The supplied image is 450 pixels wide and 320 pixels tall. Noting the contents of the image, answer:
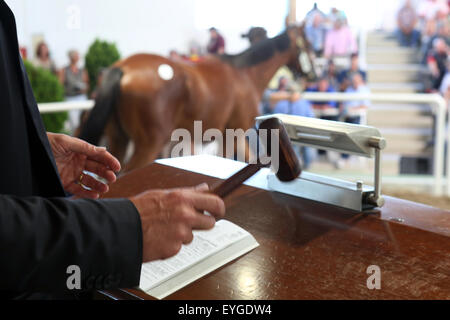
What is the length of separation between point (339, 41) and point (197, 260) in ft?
23.2

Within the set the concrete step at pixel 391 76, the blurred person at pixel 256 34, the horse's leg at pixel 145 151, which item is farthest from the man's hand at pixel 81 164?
the concrete step at pixel 391 76

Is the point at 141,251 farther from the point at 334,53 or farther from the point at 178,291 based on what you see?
the point at 334,53

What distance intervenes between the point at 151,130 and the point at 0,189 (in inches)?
98.9

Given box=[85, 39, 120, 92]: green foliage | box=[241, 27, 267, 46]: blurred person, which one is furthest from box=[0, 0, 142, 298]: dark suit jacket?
box=[85, 39, 120, 92]: green foliage

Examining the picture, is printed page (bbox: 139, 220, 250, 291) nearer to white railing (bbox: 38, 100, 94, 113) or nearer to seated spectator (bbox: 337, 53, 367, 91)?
white railing (bbox: 38, 100, 94, 113)

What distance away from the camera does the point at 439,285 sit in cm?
82

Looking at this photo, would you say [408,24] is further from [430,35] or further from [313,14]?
[313,14]

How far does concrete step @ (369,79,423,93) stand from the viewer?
812cm

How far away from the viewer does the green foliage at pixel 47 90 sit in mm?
4055

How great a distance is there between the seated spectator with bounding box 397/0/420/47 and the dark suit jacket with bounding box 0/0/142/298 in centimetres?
848

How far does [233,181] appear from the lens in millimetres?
860

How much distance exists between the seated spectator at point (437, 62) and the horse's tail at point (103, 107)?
4.55m
